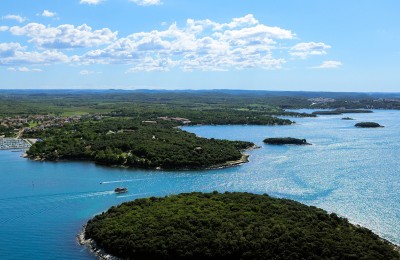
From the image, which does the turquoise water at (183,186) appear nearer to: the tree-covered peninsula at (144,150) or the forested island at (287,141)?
the tree-covered peninsula at (144,150)

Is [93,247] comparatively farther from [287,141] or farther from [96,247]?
[287,141]

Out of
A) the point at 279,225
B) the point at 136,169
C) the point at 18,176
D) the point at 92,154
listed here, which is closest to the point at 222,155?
the point at 136,169

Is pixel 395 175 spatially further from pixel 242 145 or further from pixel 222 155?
pixel 242 145

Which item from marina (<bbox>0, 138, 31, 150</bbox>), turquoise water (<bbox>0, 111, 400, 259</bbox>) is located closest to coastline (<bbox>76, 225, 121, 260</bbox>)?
turquoise water (<bbox>0, 111, 400, 259</bbox>)

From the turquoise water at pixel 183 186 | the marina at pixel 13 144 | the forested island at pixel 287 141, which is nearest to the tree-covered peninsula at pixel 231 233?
the turquoise water at pixel 183 186

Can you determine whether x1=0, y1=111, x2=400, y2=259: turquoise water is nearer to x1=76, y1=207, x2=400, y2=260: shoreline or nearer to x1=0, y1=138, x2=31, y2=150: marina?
x1=76, y1=207, x2=400, y2=260: shoreline

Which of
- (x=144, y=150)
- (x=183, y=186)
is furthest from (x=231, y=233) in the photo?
(x=144, y=150)
